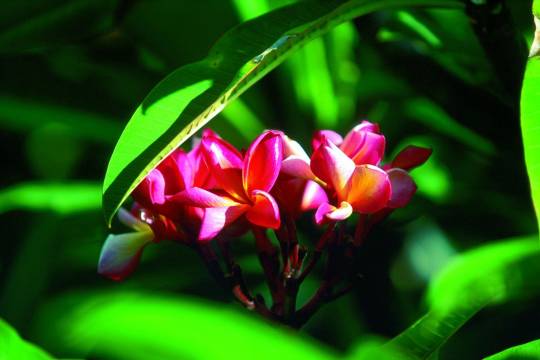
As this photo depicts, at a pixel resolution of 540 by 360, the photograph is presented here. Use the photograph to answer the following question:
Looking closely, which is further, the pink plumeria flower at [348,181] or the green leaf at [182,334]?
the pink plumeria flower at [348,181]

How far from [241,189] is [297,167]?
0.04 meters

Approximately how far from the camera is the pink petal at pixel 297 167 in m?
0.68

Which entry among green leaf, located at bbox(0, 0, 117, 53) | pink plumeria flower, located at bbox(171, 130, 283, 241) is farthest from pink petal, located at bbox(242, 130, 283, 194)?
green leaf, located at bbox(0, 0, 117, 53)

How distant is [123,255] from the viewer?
75cm

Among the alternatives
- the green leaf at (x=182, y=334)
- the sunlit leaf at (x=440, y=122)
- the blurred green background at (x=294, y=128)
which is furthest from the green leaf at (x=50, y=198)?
the green leaf at (x=182, y=334)

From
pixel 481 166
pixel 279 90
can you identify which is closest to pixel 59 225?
pixel 279 90

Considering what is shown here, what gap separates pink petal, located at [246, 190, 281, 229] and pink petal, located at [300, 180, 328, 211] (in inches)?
1.8

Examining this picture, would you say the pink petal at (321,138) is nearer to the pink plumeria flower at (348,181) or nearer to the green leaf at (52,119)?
the pink plumeria flower at (348,181)

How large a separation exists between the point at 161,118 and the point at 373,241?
566 millimetres

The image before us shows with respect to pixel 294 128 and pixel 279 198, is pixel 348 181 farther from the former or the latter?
pixel 294 128

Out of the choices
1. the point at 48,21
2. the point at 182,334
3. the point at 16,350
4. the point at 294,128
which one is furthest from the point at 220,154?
the point at 294,128

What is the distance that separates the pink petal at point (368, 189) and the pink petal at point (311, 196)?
0.03 metres

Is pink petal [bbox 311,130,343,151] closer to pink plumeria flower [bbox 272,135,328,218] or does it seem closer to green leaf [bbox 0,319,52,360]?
pink plumeria flower [bbox 272,135,328,218]

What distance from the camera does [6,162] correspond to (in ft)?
4.77
